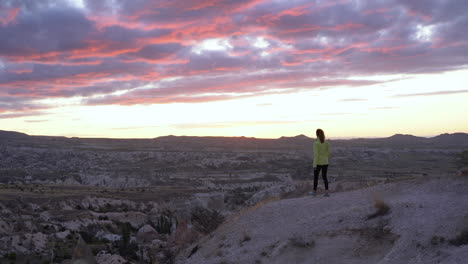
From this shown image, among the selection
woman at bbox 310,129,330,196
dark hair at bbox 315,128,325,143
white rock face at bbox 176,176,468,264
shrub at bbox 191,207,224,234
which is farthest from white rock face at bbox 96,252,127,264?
dark hair at bbox 315,128,325,143

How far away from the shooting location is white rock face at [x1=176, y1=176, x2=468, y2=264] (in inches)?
334

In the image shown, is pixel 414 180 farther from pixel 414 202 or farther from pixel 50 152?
pixel 50 152

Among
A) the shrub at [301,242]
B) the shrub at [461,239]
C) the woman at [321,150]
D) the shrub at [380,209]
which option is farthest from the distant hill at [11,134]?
the shrub at [461,239]

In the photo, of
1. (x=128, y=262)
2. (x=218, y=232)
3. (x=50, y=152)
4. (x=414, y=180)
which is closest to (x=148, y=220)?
(x=128, y=262)

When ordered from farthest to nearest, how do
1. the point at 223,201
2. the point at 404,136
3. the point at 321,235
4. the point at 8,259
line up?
the point at 404,136, the point at 223,201, the point at 8,259, the point at 321,235

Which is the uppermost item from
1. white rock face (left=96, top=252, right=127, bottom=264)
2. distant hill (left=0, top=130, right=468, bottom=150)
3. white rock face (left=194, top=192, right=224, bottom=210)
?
distant hill (left=0, top=130, right=468, bottom=150)

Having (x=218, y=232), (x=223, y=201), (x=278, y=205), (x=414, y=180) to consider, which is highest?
(x=414, y=180)

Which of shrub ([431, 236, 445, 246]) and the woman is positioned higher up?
the woman

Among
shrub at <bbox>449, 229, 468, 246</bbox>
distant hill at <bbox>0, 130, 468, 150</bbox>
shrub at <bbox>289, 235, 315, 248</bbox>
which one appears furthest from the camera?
distant hill at <bbox>0, 130, 468, 150</bbox>

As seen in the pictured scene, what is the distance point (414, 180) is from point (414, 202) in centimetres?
235

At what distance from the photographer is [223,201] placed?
4044cm

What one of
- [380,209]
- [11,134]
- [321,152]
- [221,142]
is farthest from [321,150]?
[11,134]

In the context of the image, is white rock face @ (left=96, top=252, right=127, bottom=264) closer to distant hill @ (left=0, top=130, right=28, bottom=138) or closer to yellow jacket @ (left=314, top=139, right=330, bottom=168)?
yellow jacket @ (left=314, top=139, right=330, bottom=168)

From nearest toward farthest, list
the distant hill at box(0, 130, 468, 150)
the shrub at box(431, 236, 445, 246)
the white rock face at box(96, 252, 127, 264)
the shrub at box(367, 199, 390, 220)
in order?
the shrub at box(431, 236, 445, 246), the shrub at box(367, 199, 390, 220), the white rock face at box(96, 252, 127, 264), the distant hill at box(0, 130, 468, 150)
